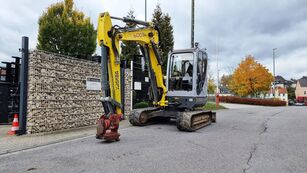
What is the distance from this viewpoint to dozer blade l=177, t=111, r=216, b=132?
722 centimetres

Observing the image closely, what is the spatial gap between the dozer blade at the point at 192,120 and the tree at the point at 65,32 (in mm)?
11902

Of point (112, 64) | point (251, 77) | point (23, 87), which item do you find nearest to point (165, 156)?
point (112, 64)

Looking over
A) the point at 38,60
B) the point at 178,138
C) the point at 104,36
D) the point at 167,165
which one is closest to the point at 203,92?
the point at 178,138

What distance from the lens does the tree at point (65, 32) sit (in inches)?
717

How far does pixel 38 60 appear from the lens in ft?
23.2

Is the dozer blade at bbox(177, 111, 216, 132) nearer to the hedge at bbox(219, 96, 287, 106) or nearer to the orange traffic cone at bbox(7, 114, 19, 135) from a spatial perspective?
the orange traffic cone at bbox(7, 114, 19, 135)

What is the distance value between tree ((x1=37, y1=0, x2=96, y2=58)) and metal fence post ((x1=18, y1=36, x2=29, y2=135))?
10.7 metres

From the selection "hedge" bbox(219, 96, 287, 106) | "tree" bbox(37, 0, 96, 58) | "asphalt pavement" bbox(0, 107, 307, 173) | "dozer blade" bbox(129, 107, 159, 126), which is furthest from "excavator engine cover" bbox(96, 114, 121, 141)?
"hedge" bbox(219, 96, 287, 106)

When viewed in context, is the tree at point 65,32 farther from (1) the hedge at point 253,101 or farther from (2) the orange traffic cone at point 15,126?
(1) the hedge at point 253,101

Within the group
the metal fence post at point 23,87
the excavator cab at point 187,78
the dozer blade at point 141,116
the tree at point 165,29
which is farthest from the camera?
the tree at point 165,29

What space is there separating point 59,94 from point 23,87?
45.6 inches

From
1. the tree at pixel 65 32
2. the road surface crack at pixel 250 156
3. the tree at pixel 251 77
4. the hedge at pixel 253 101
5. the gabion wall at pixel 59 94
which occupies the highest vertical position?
the tree at pixel 65 32

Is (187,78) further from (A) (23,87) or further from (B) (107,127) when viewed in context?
(A) (23,87)

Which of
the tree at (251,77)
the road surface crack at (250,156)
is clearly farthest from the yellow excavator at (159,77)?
the tree at (251,77)
